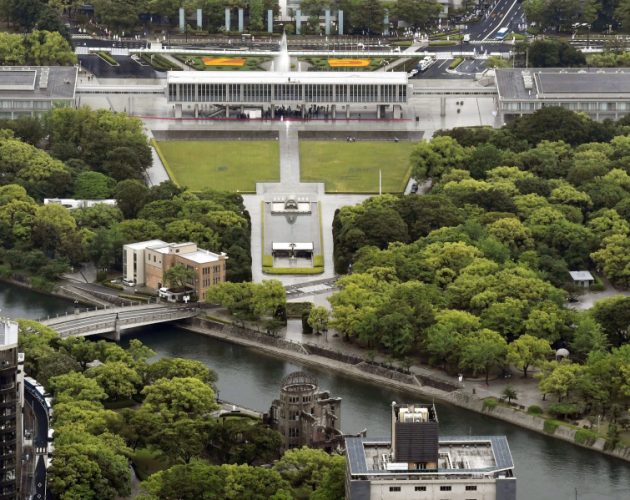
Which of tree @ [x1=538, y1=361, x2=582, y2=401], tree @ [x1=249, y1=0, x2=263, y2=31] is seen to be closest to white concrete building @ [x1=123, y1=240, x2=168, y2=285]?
tree @ [x1=538, y1=361, x2=582, y2=401]

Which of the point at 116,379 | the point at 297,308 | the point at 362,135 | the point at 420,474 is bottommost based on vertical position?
the point at 297,308

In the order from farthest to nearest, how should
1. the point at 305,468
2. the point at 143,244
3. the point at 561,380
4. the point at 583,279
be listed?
the point at 143,244 → the point at 583,279 → the point at 561,380 → the point at 305,468

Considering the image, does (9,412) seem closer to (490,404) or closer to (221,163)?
(490,404)

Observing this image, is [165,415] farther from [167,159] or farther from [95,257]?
[167,159]

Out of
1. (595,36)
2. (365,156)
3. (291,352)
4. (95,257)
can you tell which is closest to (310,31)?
(595,36)

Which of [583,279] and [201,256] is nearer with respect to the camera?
[583,279]

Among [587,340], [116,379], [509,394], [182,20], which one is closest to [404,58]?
[182,20]
